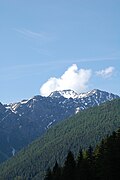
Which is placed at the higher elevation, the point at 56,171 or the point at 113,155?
the point at 56,171

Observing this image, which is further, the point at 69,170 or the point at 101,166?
the point at 69,170

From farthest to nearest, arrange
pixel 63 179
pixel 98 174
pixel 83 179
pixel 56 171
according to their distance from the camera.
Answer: pixel 56 171 → pixel 63 179 → pixel 83 179 → pixel 98 174

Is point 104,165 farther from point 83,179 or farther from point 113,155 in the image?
point 83,179

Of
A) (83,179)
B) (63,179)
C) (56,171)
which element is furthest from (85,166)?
(56,171)

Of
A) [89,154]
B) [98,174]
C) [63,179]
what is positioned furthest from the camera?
[89,154]

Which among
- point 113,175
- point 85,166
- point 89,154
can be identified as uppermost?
point 89,154

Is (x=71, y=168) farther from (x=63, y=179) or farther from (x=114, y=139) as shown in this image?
(x=114, y=139)

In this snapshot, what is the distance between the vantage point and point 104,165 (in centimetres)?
4681

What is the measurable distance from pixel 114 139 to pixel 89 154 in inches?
511

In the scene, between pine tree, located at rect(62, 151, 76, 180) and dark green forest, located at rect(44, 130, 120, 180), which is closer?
dark green forest, located at rect(44, 130, 120, 180)

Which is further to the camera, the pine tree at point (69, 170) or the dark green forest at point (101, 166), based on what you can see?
the pine tree at point (69, 170)

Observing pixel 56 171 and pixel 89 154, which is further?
pixel 56 171

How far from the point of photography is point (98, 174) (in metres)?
48.6

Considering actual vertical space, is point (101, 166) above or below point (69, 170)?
below
